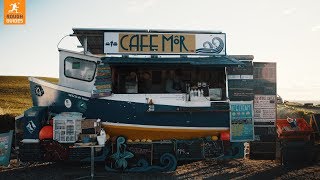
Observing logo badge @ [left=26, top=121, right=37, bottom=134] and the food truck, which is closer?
the food truck

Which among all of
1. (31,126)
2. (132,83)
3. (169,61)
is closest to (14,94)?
(31,126)

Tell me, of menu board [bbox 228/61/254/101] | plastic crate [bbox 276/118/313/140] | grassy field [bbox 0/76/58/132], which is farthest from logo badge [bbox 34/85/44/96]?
grassy field [bbox 0/76/58/132]

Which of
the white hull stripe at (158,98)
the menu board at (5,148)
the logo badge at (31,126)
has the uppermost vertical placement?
the white hull stripe at (158,98)

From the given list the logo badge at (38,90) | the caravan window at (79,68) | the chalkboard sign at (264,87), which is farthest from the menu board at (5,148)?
the chalkboard sign at (264,87)

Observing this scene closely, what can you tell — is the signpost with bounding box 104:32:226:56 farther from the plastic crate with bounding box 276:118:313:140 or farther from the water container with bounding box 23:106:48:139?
the plastic crate with bounding box 276:118:313:140

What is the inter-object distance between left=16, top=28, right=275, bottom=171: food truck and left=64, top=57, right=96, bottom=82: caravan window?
0.04m

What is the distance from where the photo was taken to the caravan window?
1084 cm

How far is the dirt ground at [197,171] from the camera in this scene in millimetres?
9789

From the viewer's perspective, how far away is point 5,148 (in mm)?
10844

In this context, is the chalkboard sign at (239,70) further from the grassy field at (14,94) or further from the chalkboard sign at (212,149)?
the grassy field at (14,94)

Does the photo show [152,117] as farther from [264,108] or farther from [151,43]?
[264,108]

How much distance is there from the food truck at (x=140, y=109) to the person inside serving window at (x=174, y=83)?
23cm

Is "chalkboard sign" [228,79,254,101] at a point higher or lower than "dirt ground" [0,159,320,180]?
higher

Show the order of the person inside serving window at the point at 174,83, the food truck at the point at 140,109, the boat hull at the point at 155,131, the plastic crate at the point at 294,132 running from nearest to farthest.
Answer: the food truck at the point at 140,109 → the boat hull at the point at 155,131 → the person inside serving window at the point at 174,83 → the plastic crate at the point at 294,132
